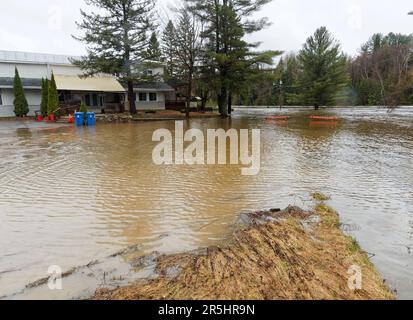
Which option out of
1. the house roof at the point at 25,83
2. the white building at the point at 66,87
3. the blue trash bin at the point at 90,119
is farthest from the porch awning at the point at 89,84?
the blue trash bin at the point at 90,119

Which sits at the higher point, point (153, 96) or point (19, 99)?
point (153, 96)

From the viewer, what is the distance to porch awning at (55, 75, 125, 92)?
2513 centimetres

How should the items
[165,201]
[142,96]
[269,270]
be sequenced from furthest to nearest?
1. [142,96]
2. [165,201]
3. [269,270]

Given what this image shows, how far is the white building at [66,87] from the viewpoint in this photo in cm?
2530

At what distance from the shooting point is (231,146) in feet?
38.2

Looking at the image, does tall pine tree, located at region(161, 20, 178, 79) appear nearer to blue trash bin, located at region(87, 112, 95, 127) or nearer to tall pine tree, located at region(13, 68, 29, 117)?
blue trash bin, located at region(87, 112, 95, 127)

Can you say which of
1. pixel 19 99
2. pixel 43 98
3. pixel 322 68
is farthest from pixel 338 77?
pixel 19 99

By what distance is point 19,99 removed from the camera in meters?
24.2

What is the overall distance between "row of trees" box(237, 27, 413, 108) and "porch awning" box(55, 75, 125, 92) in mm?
12640

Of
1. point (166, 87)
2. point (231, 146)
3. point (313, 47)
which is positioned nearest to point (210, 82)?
point (166, 87)

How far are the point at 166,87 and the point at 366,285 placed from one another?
31067mm

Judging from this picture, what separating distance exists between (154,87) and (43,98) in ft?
35.9

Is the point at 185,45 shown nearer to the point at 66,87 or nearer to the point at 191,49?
the point at 191,49

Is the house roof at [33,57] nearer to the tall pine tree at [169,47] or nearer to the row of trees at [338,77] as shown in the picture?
the tall pine tree at [169,47]
